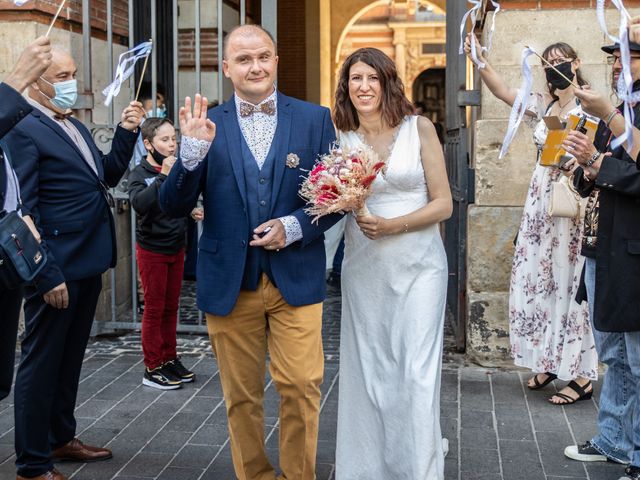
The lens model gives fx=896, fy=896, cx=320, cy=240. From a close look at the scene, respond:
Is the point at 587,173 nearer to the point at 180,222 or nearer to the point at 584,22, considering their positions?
the point at 584,22

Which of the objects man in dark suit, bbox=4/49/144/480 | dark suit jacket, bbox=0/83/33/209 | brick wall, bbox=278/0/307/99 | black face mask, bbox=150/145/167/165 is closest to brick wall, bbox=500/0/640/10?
black face mask, bbox=150/145/167/165

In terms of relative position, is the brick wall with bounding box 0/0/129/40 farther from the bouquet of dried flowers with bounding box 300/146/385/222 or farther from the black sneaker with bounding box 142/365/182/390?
the bouquet of dried flowers with bounding box 300/146/385/222

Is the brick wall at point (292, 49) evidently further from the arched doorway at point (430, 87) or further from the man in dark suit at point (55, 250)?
the man in dark suit at point (55, 250)

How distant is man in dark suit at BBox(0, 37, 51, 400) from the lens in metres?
3.38

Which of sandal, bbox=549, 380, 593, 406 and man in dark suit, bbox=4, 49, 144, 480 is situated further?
sandal, bbox=549, 380, 593, 406

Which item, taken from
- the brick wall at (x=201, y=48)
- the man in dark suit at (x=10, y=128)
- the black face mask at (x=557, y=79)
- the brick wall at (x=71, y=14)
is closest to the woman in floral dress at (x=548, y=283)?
the black face mask at (x=557, y=79)

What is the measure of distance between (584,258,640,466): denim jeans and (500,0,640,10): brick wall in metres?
2.50

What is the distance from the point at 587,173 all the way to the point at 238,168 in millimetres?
1604

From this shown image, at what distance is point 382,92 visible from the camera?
4.19m

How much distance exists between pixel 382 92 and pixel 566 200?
172cm

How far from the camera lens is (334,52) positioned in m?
22.9

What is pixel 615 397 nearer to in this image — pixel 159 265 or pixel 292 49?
pixel 159 265

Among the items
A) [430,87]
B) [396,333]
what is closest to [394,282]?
[396,333]

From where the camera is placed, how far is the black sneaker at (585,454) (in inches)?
185
